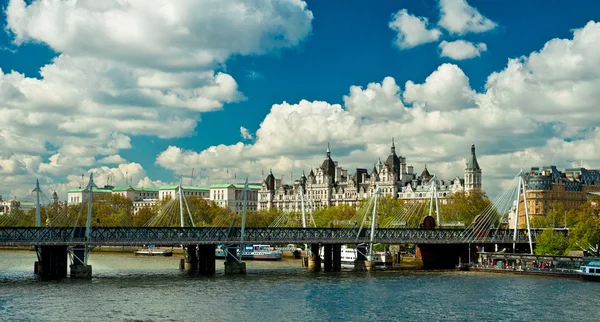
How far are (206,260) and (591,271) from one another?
1712 inches

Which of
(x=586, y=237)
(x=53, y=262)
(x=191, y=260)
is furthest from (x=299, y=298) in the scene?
(x=586, y=237)

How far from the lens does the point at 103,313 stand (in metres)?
66.1

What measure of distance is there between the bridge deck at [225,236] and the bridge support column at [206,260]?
2.44 metres

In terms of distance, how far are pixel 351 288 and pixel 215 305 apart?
18808 mm

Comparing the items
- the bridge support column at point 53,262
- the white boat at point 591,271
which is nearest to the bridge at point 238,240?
the bridge support column at point 53,262

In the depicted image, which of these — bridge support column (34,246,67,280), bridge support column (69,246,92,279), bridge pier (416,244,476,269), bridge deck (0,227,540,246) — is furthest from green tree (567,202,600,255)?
bridge support column (34,246,67,280)

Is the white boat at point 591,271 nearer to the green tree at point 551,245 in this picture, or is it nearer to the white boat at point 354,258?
the green tree at point 551,245

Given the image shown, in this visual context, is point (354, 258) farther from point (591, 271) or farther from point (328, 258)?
point (591, 271)

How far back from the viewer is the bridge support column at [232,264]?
339 feet

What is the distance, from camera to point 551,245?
4609 inches

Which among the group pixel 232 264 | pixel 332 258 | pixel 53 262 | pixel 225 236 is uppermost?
pixel 225 236

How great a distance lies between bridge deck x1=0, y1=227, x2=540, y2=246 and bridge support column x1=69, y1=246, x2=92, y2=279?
169 centimetres

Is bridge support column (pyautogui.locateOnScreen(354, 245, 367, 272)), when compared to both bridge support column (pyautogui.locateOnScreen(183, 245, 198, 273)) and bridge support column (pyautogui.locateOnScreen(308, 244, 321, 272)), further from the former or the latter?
bridge support column (pyautogui.locateOnScreen(183, 245, 198, 273))

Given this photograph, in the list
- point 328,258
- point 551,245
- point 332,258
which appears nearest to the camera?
point 328,258
